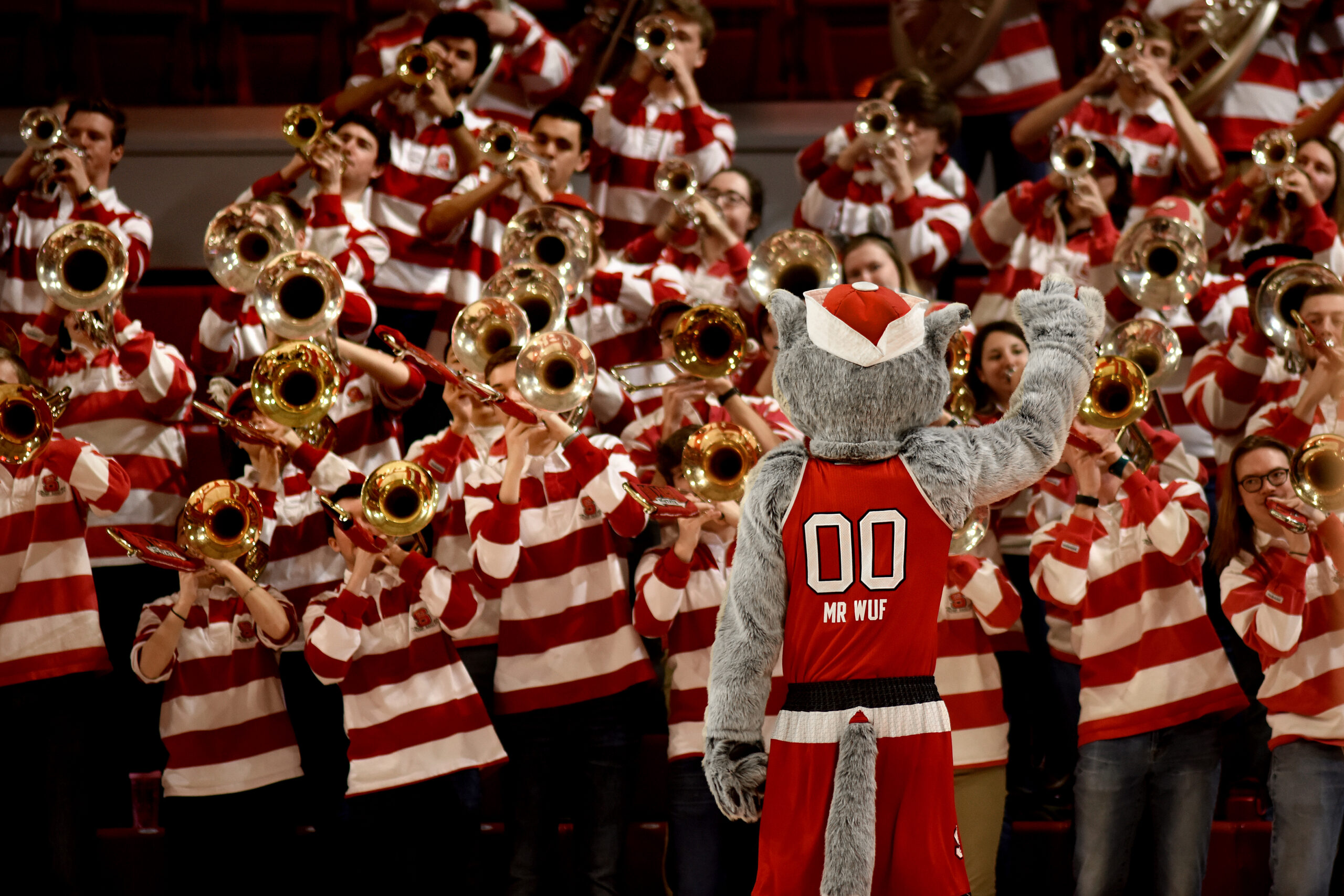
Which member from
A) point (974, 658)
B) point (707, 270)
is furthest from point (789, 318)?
point (707, 270)

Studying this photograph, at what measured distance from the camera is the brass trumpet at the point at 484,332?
13.0 feet

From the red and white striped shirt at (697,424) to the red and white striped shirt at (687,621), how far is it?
14.3 inches

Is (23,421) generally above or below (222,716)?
above

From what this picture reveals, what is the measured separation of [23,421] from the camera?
3.65 m

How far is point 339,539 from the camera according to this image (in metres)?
3.62

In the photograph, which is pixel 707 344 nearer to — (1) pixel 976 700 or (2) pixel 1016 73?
(1) pixel 976 700

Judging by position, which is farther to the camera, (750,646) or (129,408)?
(129,408)

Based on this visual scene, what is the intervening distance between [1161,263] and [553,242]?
1.85 metres

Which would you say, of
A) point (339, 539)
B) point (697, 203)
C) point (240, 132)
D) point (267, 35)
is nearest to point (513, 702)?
point (339, 539)

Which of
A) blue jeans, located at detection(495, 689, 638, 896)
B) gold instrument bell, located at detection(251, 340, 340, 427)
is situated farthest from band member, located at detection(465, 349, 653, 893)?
gold instrument bell, located at detection(251, 340, 340, 427)

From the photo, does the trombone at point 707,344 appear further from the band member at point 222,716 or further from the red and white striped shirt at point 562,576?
the band member at point 222,716

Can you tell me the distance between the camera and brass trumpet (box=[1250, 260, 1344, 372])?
392 cm

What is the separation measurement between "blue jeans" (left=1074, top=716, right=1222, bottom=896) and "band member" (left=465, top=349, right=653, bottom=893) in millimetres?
1135

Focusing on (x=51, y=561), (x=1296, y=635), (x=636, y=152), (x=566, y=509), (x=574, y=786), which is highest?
(x=636, y=152)
